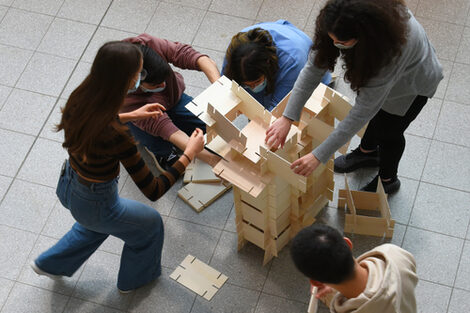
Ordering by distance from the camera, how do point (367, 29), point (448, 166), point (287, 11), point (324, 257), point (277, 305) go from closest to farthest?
point (324, 257) → point (367, 29) → point (277, 305) → point (448, 166) → point (287, 11)

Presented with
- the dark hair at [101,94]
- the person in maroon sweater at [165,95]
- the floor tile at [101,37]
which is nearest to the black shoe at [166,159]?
the person in maroon sweater at [165,95]

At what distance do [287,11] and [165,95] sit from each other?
1.17 metres

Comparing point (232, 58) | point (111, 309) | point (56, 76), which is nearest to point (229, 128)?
point (232, 58)

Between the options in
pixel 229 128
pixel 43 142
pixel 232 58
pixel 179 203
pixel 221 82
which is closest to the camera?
pixel 229 128

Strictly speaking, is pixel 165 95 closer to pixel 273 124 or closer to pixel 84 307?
pixel 273 124

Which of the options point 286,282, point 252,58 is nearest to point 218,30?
point 252,58

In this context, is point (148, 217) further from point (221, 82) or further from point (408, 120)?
point (408, 120)

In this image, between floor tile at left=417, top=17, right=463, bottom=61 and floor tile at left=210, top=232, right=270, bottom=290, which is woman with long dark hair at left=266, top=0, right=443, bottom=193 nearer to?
floor tile at left=210, top=232, right=270, bottom=290

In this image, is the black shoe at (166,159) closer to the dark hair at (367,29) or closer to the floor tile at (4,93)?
the floor tile at (4,93)

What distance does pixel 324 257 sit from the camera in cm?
178

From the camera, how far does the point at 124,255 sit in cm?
274

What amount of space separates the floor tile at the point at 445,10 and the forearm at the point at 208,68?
4.90 feet

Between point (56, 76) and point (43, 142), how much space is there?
51cm

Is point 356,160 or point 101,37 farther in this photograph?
point 101,37
